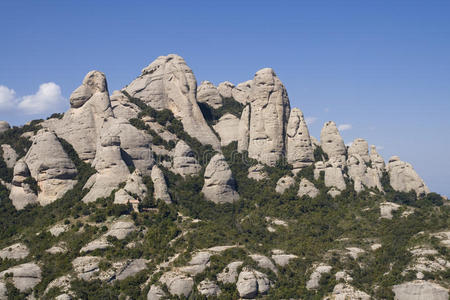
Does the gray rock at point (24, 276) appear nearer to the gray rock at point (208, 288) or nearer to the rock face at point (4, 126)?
the gray rock at point (208, 288)

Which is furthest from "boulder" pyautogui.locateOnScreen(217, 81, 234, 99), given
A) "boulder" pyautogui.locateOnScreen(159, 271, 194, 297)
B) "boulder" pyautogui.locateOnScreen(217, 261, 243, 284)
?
"boulder" pyautogui.locateOnScreen(159, 271, 194, 297)

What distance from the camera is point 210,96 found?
13475 centimetres

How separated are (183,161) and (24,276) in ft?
119

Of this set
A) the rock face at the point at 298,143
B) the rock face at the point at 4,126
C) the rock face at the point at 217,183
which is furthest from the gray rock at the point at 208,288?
the rock face at the point at 4,126

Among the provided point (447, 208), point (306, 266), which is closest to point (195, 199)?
point (306, 266)

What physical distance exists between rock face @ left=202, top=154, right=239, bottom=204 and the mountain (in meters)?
0.19

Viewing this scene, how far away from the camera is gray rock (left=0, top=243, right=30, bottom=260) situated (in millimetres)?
81812

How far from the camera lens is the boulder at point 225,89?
141 metres

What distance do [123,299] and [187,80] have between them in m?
56.6

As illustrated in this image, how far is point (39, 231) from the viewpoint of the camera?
86438 mm

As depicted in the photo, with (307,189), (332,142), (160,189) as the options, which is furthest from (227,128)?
(160,189)

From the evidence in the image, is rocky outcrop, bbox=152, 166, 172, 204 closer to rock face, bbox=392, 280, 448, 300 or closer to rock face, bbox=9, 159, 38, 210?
rock face, bbox=9, 159, 38, 210

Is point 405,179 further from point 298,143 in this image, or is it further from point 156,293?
point 156,293

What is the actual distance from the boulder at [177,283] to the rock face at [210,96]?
63.3 metres
